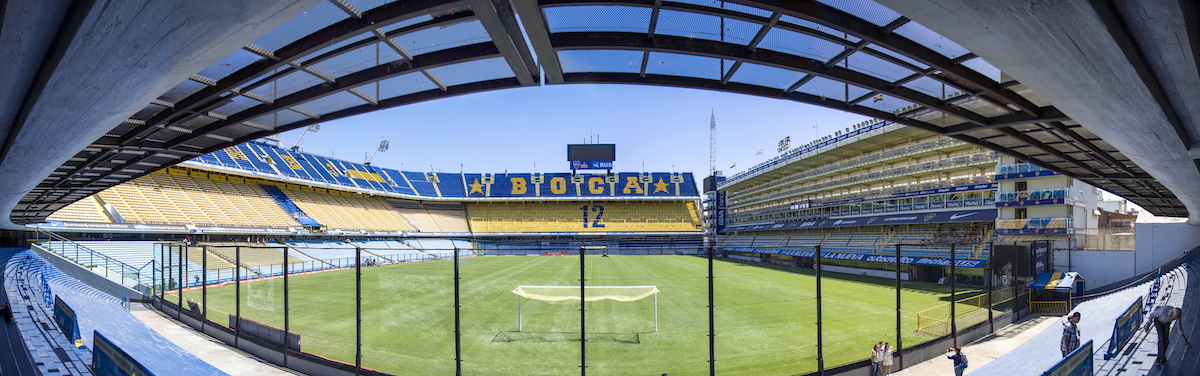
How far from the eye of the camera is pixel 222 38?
3117mm

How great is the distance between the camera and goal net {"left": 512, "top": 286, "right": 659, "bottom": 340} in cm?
1393

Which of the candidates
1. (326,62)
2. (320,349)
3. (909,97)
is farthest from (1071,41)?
(320,349)

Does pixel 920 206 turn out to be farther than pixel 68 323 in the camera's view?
A: Yes

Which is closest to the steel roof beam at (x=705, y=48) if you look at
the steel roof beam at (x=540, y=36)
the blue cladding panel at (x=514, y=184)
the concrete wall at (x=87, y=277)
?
the steel roof beam at (x=540, y=36)

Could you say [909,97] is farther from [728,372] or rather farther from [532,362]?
[532,362]

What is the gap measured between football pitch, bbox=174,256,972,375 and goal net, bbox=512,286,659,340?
0.07 meters

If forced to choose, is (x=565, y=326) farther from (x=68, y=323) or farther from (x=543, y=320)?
(x=68, y=323)

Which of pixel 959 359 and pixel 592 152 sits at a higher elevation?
pixel 592 152

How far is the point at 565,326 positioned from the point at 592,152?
61449mm

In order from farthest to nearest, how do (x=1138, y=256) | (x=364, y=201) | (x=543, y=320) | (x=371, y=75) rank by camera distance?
(x=364, y=201) < (x=1138, y=256) < (x=543, y=320) < (x=371, y=75)

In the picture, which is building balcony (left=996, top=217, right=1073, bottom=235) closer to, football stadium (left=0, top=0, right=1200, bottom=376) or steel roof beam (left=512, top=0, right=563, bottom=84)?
football stadium (left=0, top=0, right=1200, bottom=376)

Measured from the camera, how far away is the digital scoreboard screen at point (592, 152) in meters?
75.1

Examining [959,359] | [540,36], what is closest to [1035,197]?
[959,359]

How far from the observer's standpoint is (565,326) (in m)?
14.7
